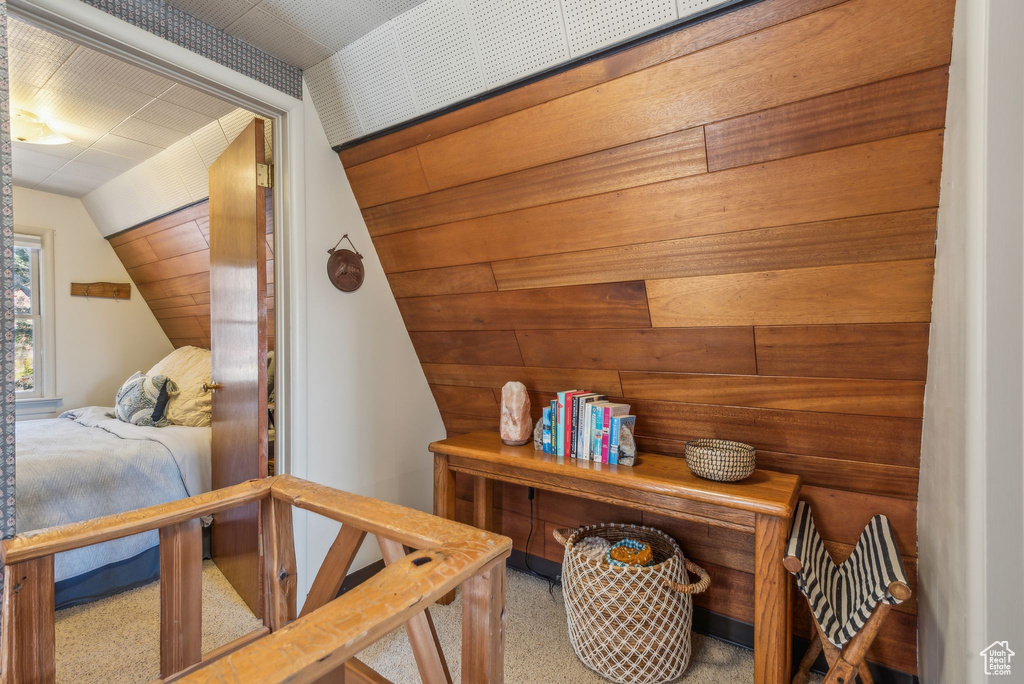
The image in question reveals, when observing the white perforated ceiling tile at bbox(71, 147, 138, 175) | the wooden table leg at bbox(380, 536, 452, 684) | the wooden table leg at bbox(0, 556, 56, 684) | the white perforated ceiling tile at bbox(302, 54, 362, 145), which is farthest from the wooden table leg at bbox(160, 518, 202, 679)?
the white perforated ceiling tile at bbox(71, 147, 138, 175)

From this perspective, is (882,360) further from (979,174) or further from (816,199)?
(979,174)

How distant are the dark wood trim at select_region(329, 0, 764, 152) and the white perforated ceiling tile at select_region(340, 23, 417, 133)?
34 mm

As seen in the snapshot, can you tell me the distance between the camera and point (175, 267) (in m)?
3.63

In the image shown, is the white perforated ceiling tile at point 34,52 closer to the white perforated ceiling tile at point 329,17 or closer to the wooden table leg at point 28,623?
the white perforated ceiling tile at point 329,17

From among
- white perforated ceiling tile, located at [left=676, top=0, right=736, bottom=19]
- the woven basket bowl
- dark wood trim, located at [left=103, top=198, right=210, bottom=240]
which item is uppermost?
white perforated ceiling tile, located at [left=676, top=0, right=736, bottom=19]

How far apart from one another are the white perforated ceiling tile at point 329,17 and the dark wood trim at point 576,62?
32 cm

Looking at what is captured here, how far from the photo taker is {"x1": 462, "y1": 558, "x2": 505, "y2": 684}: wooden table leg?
0.84m

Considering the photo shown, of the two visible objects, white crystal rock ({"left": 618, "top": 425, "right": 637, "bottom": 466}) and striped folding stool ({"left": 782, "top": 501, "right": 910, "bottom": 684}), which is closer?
striped folding stool ({"left": 782, "top": 501, "right": 910, "bottom": 684})

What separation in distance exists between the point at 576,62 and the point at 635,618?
1.73 m

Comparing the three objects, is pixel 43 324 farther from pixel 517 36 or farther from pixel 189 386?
pixel 517 36

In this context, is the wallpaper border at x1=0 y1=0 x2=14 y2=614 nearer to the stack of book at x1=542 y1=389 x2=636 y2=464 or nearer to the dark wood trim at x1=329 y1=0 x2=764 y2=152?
the dark wood trim at x1=329 y1=0 x2=764 y2=152

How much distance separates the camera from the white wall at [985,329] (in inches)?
31.6

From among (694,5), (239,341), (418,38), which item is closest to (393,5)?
(418,38)

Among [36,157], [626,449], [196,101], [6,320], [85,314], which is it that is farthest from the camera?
[85,314]
